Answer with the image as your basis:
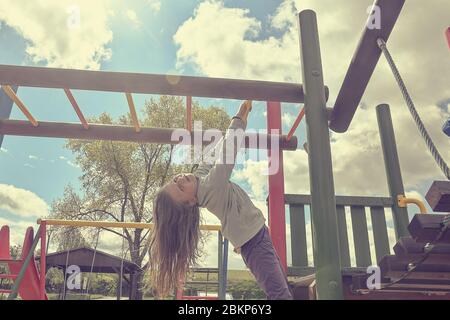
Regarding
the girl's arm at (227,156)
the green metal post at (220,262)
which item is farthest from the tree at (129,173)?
the girl's arm at (227,156)

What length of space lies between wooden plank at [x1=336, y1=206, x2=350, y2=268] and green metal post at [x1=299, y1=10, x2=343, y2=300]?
8.57ft

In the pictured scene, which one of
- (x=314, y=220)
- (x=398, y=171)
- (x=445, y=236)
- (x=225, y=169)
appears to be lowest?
(x=445, y=236)

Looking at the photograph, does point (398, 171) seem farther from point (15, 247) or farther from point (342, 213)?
point (15, 247)

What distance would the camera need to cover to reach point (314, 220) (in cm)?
211

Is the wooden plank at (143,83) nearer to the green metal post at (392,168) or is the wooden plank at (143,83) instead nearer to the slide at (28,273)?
the slide at (28,273)

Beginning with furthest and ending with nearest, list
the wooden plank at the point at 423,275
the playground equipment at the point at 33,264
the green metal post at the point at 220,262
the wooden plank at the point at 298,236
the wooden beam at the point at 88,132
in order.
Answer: the wooden plank at the point at 298,236
the green metal post at the point at 220,262
the playground equipment at the point at 33,264
the wooden beam at the point at 88,132
the wooden plank at the point at 423,275


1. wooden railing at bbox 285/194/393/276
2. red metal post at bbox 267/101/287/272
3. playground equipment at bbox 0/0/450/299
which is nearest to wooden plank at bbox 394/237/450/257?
playground equipment at bbox 0/0/450/299

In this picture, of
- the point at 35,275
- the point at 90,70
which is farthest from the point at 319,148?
the point at 35,275

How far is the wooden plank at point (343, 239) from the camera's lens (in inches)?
177

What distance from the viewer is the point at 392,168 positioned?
15.5ft

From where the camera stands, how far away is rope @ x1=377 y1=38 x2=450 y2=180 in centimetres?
159

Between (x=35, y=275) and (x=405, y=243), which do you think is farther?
(x=35, y=275)

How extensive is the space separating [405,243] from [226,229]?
3.41ft

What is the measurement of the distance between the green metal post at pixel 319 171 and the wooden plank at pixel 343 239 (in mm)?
2612
